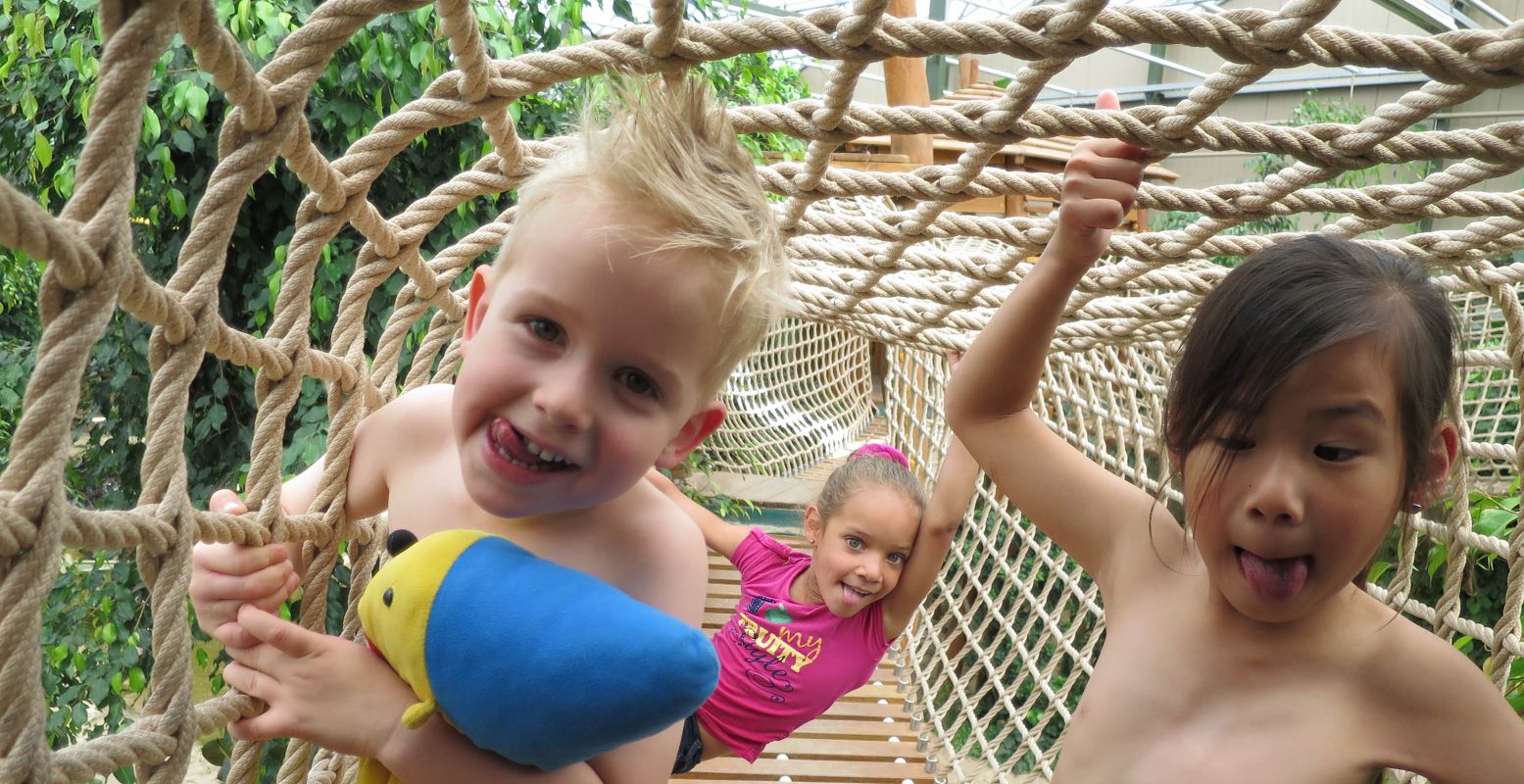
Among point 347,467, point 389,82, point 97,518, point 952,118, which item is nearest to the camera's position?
point 97,518

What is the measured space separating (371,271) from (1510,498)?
1.72m

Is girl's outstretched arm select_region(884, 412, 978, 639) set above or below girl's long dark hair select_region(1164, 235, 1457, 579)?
below

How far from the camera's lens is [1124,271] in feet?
3.58

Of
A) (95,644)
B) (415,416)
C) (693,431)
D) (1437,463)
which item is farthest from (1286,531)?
(95,644)

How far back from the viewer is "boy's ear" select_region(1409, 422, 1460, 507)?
0.76m

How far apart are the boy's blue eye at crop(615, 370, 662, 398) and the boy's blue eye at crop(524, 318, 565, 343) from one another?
5cm

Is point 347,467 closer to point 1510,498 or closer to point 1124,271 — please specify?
point 1124,271

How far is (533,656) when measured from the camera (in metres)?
0.62

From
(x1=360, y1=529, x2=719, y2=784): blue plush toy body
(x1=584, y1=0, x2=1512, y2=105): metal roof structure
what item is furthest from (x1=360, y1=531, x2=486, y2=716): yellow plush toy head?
(x1=584, y1=0, x2=1512, y2=105): metal roof structure

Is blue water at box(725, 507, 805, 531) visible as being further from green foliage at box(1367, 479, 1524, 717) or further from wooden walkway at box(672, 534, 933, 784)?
green foliage at box(1367, 479, 1524, 717)

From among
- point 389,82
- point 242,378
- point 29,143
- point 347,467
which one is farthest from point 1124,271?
point 29,143

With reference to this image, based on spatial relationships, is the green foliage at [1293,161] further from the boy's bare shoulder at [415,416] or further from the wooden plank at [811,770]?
the boy's bare shoulder at [415,416]

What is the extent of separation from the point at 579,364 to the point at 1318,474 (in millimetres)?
499

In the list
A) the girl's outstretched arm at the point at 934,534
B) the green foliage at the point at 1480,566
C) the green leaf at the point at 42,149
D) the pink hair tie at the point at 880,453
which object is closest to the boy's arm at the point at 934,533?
the girl's outstretched arm at the point at 934,534
